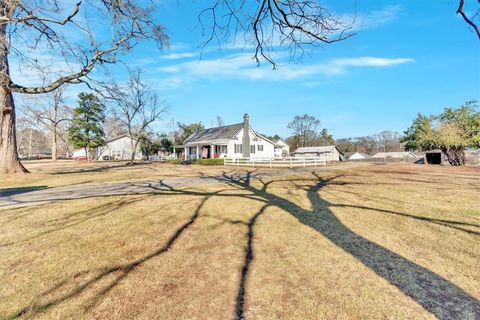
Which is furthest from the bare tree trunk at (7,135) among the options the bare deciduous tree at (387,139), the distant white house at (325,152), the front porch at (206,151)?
the bare deciduous tree at (387,139)

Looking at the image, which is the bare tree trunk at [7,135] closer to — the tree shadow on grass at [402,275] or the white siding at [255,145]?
the tree shadow on grass at [402,275]

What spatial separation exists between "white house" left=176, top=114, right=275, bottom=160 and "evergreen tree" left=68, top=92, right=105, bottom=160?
16449 mm

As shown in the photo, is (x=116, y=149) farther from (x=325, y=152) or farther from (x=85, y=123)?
(x=325, y=152)

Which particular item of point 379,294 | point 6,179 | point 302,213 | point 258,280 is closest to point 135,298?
point 258,280

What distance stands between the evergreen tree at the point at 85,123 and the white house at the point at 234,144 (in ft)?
54.0

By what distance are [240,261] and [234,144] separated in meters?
29.7

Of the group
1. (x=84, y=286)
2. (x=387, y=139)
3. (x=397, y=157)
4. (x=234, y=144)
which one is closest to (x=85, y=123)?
(x=234, y=144)

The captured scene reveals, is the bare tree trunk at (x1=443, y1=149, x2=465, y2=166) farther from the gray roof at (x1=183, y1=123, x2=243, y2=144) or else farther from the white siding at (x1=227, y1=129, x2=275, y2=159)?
the gray roof at (x1=183, y1=123, x2=243, y2=144)

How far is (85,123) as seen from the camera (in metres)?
40.7

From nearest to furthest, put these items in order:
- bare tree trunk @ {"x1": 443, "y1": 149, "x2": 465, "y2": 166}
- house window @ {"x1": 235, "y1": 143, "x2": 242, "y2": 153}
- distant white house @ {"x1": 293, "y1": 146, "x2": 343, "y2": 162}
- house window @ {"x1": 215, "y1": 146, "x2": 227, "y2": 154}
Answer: bare tree trunk @ {"x1": 443, "y1": 149, "x2": 465, "y2": 166}, house window @ {"x1": 235, "y1": 143, "x2": 242, "y2": 153}, house window @ {"x1": 215, "y1": 146, "x2": 227, "y2": 154}, distant white house @ {"x1": 293, "y1": 146, "x2": 343, "y2": 162}

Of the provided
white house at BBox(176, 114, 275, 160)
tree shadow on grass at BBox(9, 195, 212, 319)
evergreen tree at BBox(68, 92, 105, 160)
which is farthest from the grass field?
evergreen tree at BBox(68, 92, 105, 160)

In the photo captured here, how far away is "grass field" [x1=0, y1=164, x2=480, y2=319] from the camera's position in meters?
2.75

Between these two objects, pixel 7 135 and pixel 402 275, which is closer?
pixel 402 275

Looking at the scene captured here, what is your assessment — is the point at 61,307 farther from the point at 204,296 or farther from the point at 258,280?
the point at 258,280
